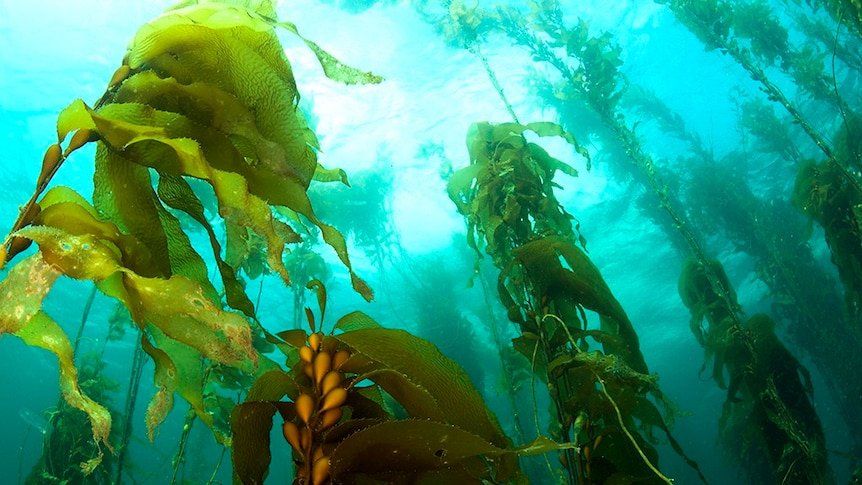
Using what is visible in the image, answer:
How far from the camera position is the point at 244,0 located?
4.74ft

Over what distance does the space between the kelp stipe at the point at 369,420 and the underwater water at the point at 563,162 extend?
54cm

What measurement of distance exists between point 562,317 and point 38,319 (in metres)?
2.14

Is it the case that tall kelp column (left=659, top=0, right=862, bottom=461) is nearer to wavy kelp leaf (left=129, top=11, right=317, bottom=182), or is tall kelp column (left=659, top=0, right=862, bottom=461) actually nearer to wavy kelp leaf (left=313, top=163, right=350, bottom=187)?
wavy kelp leaf (left=313, top=163, right=350, bottom=187)

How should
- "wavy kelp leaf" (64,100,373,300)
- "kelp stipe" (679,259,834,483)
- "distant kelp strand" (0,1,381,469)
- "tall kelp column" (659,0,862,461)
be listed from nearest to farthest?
"distant kelp strand" (0,1,381,469) → "wavy kelp leaf" (64,100,373,300) → "kelp stipe" (679,259,834,483) → "tall kelp column" (659,0,862,461)

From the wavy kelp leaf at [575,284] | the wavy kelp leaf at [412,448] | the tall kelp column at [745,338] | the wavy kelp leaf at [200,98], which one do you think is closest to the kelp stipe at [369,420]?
the wavy kelp leaf at [412,448]

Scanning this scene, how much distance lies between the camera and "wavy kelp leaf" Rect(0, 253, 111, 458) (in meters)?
0.76

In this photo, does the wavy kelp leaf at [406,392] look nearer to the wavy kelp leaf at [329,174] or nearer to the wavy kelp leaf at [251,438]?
the wavy kelp leaf at [251,438]

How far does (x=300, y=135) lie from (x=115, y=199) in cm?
52

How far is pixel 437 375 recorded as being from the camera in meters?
1.22

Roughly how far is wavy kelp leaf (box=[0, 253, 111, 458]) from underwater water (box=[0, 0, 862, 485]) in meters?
0.02

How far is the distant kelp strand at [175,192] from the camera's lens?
85 centimetres

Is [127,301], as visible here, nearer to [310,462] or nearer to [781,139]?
[310,462]

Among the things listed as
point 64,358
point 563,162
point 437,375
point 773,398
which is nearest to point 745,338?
point 773,398

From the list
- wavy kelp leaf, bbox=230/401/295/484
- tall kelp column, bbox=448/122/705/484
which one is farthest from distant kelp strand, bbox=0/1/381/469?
tall kelp column, bbox=448/122/705/484
